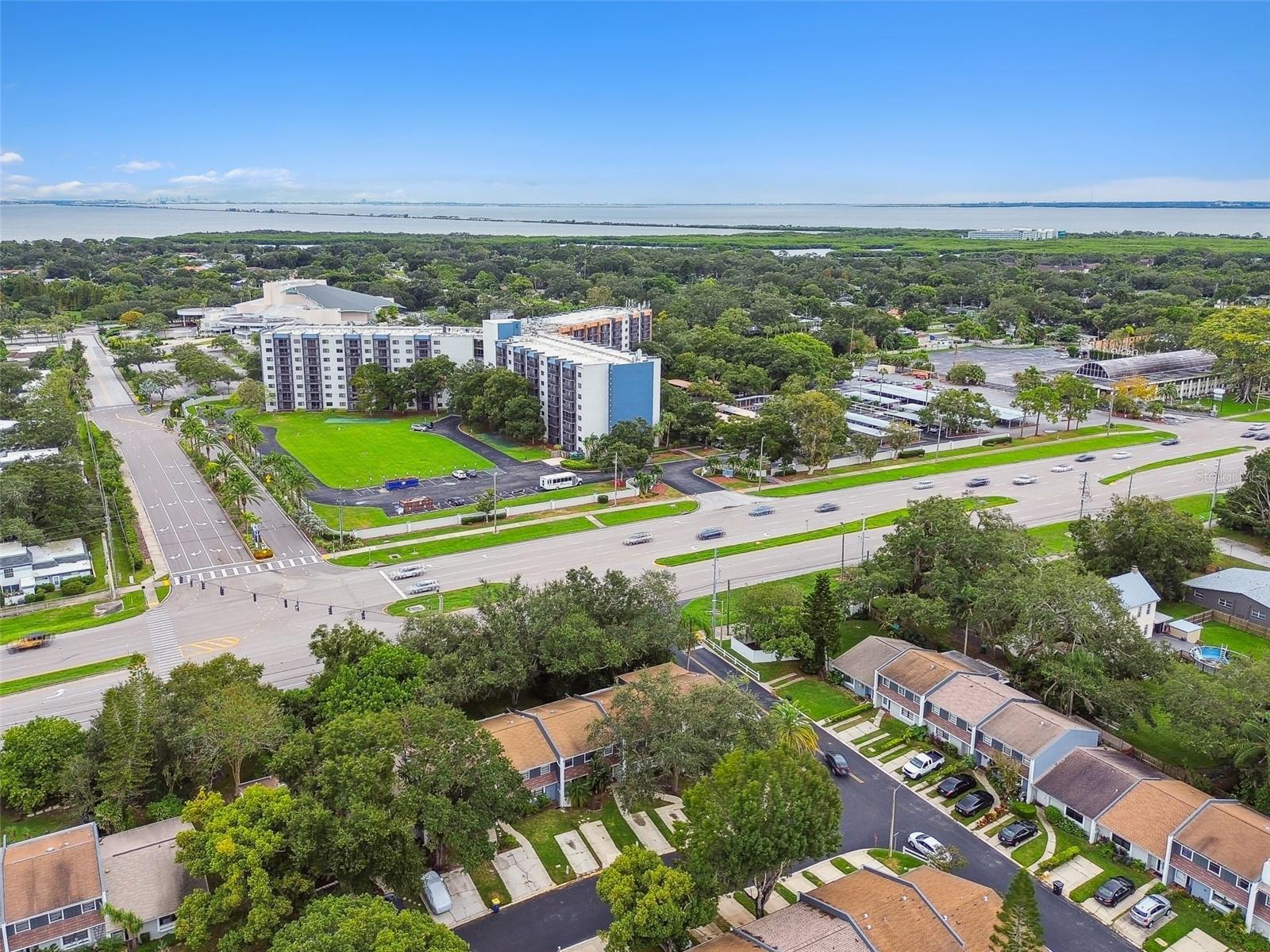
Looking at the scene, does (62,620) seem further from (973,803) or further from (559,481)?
(973,803)

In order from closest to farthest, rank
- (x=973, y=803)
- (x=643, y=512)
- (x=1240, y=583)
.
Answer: (x=973, y=803) → (x=1240, y=583) → (x=643, y=512)

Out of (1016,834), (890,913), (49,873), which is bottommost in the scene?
(1016,834)

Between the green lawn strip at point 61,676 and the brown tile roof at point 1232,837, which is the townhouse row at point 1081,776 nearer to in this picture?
the brown tile roof at point 1232,837

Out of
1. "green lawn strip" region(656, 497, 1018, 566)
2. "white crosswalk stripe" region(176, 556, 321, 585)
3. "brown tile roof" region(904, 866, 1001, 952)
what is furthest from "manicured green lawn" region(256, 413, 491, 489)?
"brown tile roof" region(904, 866, 1001, 952)

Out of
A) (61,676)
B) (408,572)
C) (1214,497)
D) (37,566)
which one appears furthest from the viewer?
(1214,497)

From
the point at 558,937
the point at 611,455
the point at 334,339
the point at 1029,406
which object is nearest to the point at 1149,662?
the point at 558,937

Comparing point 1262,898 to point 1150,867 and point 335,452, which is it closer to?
point 1150,867

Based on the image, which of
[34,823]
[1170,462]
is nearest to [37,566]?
[34,823]
